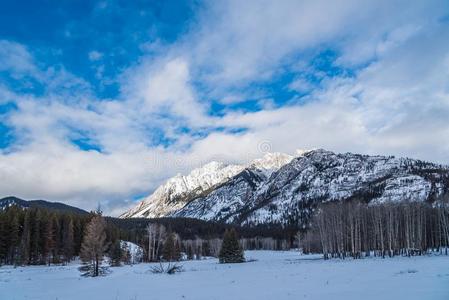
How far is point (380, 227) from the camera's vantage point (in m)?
83.2

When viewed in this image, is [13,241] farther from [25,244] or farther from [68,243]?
[68,243]

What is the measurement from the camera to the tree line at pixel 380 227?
84312mm

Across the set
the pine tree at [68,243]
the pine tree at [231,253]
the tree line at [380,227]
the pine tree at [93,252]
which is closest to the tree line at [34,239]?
the pine tree at [68,243]

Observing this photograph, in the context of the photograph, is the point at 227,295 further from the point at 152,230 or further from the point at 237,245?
the point at 152,230

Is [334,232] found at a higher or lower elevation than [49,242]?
higher

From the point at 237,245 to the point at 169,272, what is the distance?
3719 cm

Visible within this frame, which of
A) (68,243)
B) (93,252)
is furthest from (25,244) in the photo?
(93,252)

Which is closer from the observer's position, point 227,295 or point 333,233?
point 227,295

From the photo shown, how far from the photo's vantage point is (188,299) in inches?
871

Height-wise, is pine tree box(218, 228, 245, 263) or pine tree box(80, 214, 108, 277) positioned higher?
pine tree box(80, 214, 108, 277)

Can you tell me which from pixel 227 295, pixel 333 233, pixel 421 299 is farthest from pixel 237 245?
pixel 421 299

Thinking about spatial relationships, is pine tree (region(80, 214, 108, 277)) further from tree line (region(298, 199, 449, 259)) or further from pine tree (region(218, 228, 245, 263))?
tree line (region(298, 199, 449, 259))

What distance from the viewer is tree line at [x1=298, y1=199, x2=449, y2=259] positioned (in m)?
84.3

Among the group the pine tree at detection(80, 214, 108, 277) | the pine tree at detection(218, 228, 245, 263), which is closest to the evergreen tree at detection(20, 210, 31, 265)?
the pine tree at detection(80, 214, 108, 277)
